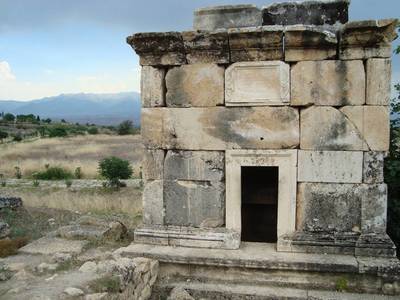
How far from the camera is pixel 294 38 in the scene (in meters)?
4.98

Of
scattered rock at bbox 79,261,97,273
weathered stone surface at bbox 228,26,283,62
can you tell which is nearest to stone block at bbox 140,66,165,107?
weathered stone surface at bbox 228,26,283,62

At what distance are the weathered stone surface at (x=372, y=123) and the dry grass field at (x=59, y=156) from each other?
17.3 m

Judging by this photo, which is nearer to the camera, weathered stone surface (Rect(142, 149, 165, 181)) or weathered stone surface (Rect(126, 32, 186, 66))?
weathered stone surface (Rect(126, 32, 186, 66))

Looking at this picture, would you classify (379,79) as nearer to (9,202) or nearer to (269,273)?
(269,273)

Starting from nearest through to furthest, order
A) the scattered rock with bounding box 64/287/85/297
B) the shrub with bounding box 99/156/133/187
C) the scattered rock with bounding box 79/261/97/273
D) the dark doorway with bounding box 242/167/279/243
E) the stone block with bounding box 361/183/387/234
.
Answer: the scattered rock with bounding box 64/287/85/297 < the scattered rock with bounding box 79/261/97/273 < the stone block with bounding box 361/183/387/234 < the dark doorway with bounding box 242/167/279/243 < the shrub with bounding box 99/156/133/187

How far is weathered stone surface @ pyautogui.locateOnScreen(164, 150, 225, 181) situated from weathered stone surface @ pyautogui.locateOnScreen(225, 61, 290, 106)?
0.74 meters

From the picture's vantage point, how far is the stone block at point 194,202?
546 centimetres

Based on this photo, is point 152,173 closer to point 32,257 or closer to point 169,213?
point 169,213

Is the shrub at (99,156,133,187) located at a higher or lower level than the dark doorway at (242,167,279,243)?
lower

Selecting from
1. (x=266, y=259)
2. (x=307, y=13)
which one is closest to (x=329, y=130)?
(x=307, y=13)

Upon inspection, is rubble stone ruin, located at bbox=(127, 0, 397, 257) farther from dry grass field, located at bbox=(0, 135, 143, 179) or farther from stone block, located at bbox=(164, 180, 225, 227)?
dry grass field, located at bbox=(0, 135, 143, 179)

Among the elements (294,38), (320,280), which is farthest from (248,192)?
(294,38)

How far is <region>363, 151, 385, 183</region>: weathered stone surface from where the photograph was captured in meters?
5.05

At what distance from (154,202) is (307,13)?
3.19m
